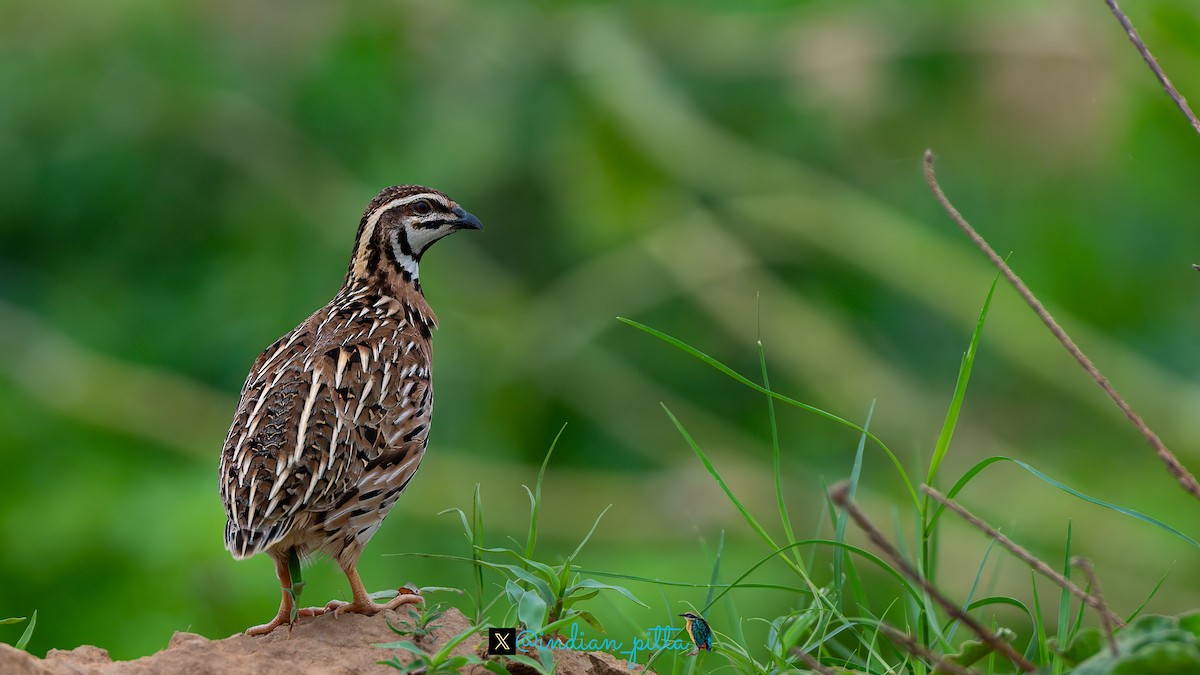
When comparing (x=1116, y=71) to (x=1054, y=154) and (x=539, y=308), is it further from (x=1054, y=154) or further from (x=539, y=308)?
(x=539, y=308)

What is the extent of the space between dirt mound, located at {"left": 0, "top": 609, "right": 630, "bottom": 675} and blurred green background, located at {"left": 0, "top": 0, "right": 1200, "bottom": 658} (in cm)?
165

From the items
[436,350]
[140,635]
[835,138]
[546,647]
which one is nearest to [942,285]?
[835,138]

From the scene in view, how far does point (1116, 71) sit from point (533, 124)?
92.3 inches

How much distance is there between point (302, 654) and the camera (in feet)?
5.65

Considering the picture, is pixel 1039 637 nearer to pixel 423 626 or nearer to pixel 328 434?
pixel 423 626

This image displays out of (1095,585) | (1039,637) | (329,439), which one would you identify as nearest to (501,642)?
(329,439)

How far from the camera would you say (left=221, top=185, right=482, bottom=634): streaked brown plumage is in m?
1.90

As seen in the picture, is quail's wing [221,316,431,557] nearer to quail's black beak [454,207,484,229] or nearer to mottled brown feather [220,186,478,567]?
mottled brown feather [220,186,478,567]

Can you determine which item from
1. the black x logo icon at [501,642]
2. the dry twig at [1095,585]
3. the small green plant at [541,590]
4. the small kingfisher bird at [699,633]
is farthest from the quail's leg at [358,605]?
→ the dry twig at [1095,585]

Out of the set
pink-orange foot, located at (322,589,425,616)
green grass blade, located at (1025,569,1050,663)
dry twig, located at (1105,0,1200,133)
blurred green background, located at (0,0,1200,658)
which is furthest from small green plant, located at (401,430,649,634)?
blurred green background, located at (0,0,1200,658)

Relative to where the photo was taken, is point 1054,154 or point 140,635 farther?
point 1054,154

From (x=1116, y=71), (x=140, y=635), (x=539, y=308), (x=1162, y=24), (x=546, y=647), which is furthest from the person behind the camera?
(x=1116, y=71)

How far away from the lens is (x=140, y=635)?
13.4 ft

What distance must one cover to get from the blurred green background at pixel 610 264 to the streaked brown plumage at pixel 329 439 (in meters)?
1.43
